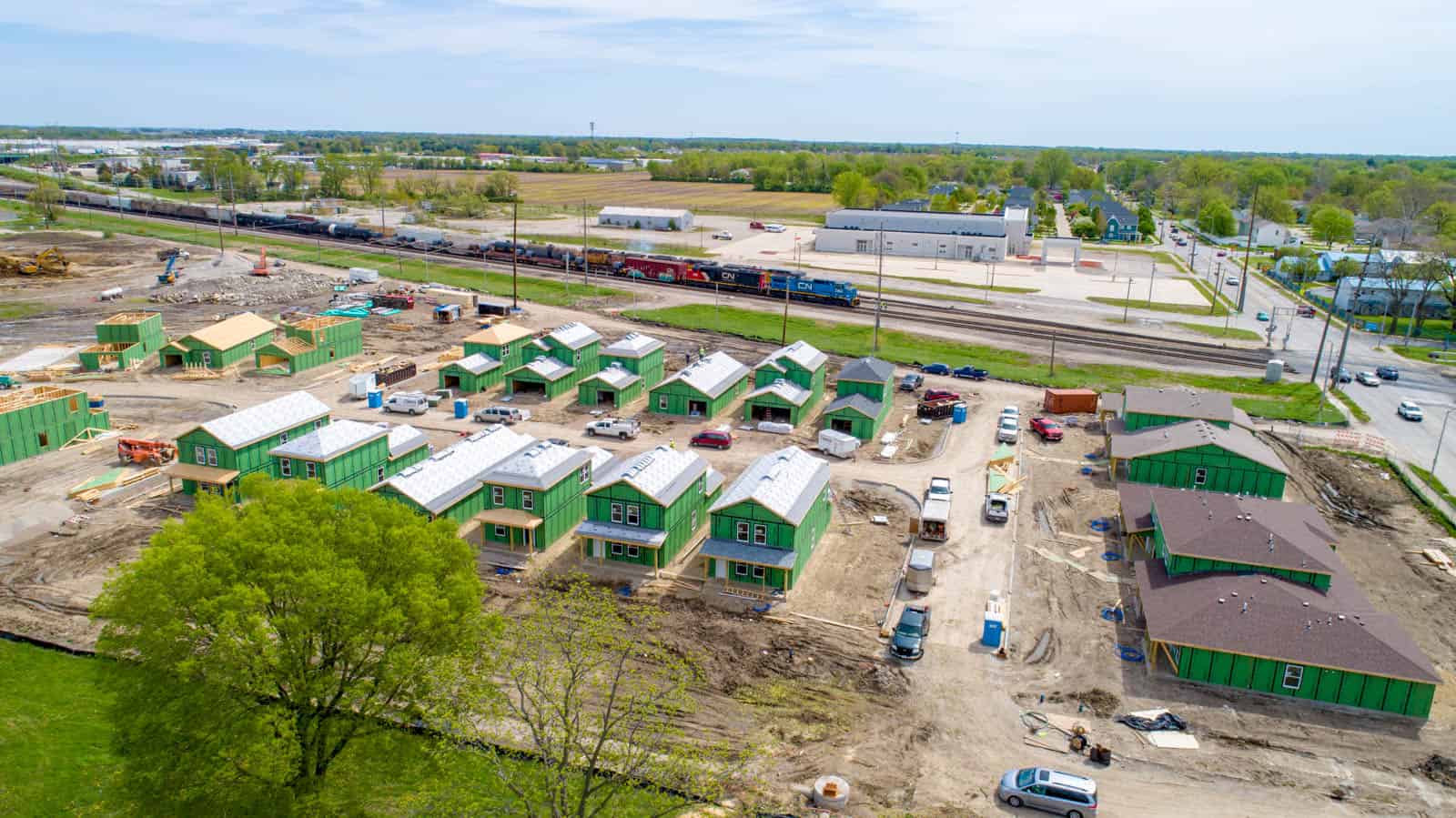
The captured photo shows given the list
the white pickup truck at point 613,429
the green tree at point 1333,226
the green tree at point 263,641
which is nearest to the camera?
the green tree at point 263,641

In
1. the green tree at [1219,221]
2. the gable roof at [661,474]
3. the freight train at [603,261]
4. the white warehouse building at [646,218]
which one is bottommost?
the gable roof at [661,474]

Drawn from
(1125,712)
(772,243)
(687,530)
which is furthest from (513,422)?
(772,243)

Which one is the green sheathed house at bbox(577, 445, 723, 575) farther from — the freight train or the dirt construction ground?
the freight train

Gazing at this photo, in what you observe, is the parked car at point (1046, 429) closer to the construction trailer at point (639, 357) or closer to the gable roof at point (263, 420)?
the construction trailer at point (639, 357)

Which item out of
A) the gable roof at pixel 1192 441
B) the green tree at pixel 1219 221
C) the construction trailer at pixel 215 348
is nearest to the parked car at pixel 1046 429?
the gable roof at pixel 1192 441

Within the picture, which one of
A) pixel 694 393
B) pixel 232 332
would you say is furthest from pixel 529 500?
pixel 232 332

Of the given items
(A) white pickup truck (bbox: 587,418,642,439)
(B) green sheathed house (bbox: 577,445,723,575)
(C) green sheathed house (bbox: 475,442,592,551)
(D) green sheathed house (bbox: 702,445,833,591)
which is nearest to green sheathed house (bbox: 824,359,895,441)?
(A) white pickup truck (bbox: 587,418,642,439)

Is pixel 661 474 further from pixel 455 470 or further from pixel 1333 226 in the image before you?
pixel 1333 226
